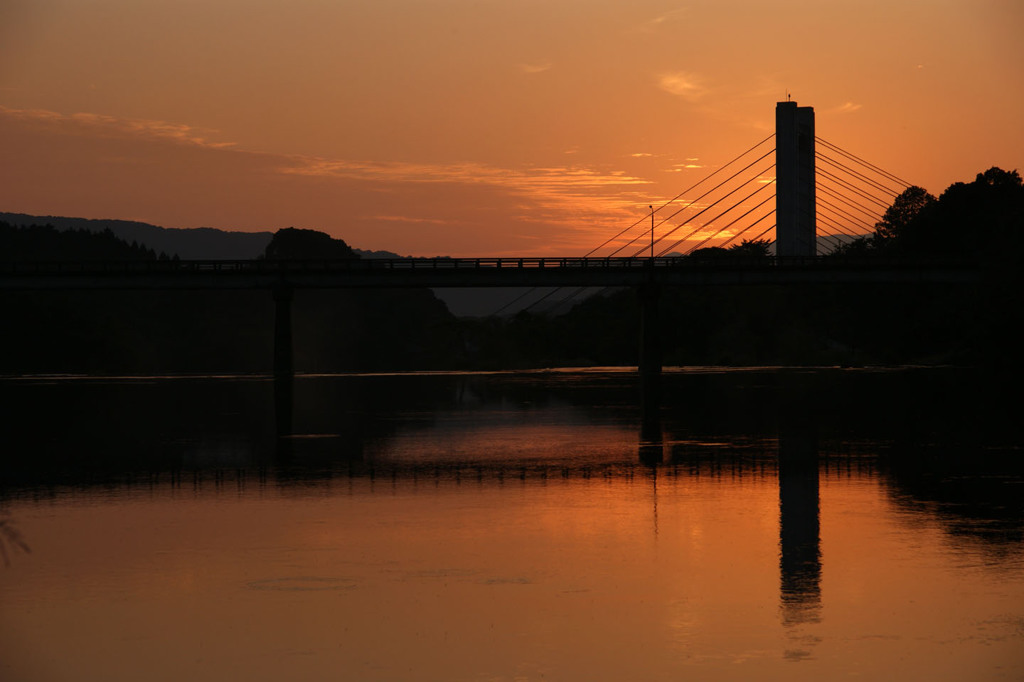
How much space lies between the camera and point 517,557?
22891 mm

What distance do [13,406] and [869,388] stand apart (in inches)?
2135

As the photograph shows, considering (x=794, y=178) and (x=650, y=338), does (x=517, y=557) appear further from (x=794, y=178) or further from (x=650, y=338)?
(x=794, y=178)

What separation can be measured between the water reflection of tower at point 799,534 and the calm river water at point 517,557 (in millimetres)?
90

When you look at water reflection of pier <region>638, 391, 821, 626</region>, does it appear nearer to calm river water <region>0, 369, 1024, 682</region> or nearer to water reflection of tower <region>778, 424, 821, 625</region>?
water reflection of tower <region>778, 424, 821, 625</region>

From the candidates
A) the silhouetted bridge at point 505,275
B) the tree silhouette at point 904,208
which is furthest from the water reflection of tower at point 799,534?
the tree silhouette at point 904,208

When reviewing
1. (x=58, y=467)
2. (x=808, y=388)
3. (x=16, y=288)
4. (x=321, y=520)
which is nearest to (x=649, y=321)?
(x=808, y=388)

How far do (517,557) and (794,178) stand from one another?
514ft

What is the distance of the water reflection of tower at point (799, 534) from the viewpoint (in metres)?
18.9

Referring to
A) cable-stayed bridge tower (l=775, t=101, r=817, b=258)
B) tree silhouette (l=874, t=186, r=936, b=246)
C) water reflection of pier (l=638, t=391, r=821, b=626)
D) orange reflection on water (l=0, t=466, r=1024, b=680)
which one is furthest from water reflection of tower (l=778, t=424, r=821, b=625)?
tree silhouette (l=874, t=186, r=936, b=246)

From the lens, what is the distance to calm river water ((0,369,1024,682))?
16.5 meters

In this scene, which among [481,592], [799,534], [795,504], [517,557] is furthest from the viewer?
[795,504]

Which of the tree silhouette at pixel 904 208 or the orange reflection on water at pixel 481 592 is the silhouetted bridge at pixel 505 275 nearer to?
the tree silhouette at pixel 904 208

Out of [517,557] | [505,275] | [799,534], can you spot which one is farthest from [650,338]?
[517,557]

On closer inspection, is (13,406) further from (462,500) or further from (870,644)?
(870,644)
